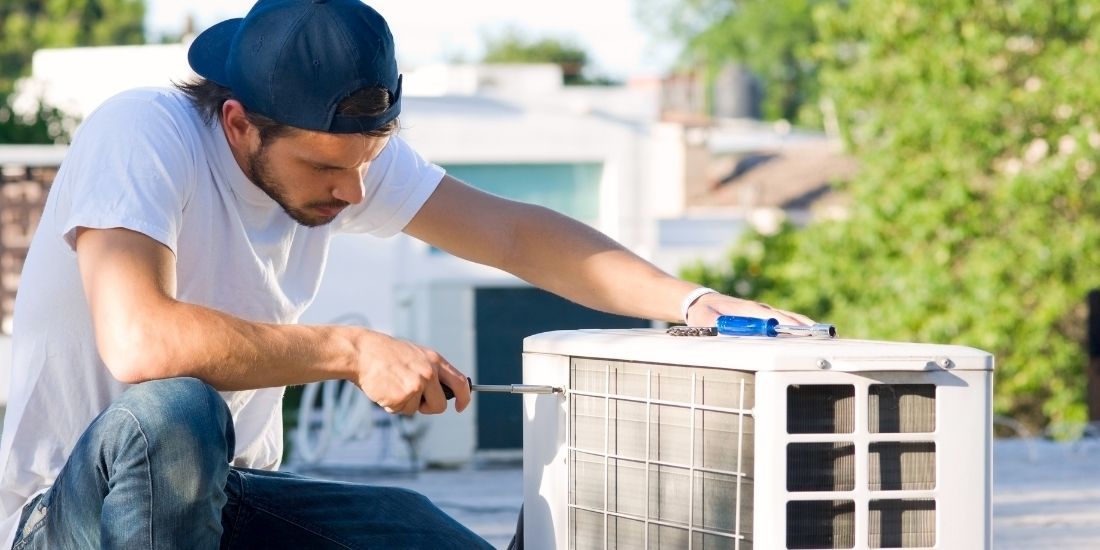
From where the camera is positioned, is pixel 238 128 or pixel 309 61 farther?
pixel 238 128

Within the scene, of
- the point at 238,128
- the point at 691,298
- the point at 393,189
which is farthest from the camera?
the point at 393,189

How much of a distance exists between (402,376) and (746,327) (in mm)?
407

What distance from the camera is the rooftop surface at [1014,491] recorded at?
3467 millimetres

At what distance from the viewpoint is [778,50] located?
3931 cm

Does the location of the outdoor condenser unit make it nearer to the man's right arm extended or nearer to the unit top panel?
the unit top panel

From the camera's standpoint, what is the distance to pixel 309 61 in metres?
1.74

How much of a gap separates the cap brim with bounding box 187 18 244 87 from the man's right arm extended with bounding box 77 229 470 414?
0.29 m

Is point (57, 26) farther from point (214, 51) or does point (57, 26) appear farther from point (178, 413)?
point (178, 413)

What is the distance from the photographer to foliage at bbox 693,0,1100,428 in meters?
9.28

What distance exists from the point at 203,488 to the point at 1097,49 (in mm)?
8954

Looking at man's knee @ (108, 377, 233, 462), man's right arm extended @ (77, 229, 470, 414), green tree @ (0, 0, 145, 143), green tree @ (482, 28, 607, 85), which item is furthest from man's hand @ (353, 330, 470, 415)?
green tree @ (482, 28, 607, 85)

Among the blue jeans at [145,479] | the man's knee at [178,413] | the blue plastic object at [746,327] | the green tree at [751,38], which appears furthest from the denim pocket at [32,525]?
the green tree at [751,38]

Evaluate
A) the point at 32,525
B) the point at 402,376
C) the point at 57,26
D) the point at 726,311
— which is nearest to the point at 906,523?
the point at 726,311

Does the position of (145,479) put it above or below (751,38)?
below
